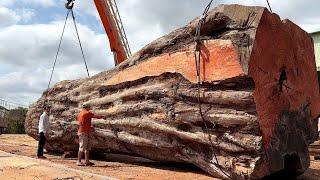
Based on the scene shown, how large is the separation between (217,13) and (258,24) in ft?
2.47

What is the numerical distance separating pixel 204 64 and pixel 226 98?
66 centimetres

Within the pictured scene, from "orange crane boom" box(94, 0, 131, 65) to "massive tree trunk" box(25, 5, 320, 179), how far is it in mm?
6338

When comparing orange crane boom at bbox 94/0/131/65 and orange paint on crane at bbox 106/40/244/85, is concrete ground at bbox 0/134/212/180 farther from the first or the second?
orange crane boom at bbox 94/0/131/65

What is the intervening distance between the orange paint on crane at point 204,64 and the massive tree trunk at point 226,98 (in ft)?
0.05

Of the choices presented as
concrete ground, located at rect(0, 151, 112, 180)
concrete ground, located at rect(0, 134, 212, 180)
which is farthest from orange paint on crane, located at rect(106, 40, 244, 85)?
concrete ground, located at rect(0, 151, 112, 180)

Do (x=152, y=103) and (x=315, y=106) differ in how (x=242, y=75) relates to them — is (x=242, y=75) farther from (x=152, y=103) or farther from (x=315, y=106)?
(x=315, y=106)

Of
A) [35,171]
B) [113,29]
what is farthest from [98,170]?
[113,29]

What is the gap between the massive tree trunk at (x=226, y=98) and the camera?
6254 mm

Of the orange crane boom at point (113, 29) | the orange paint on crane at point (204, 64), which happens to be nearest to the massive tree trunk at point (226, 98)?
the orange paint on crane at point (204, 64)

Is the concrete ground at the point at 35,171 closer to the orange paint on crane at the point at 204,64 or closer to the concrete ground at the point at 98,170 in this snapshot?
the concrete ground at the point at 98,170

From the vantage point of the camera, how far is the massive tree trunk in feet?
20.5

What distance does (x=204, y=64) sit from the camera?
670 centimetres

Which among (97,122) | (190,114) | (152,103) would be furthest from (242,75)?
(97,122)

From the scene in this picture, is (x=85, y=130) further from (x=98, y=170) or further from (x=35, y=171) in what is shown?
(x=35, y=171)
